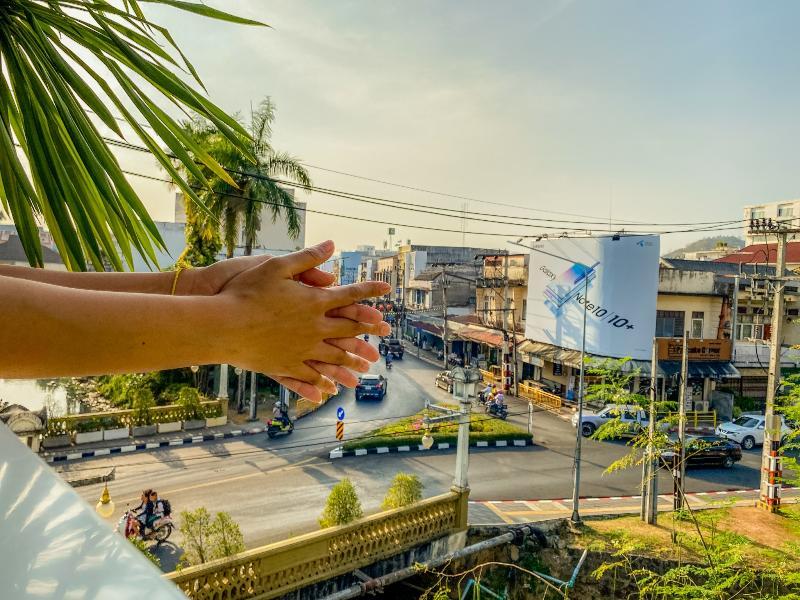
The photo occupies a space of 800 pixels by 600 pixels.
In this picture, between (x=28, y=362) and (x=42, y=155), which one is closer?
(x=28, y=362)

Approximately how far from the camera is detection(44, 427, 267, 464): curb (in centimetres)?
1362

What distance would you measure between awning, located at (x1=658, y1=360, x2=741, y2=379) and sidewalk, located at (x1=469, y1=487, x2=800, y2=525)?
678cm

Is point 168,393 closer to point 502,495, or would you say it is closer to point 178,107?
point 502,495

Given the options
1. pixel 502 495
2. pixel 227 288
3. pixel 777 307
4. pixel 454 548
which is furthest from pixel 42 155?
pixel 777 307

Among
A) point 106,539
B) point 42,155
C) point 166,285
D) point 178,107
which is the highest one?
point 178,107

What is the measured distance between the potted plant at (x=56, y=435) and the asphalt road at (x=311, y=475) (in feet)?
4.62

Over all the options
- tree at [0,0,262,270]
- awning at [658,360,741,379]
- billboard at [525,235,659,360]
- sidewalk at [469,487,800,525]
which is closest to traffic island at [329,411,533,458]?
sidewalk at [469,487,800,525]

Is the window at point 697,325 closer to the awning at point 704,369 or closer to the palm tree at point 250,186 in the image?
the awning at point 704,369

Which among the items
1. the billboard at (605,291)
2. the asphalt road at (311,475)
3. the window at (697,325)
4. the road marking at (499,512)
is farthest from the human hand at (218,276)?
the window at (697,325)

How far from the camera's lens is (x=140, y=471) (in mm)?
13320

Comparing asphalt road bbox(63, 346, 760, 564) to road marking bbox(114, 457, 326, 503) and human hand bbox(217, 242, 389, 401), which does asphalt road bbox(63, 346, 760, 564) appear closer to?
road marking bbox(114, 457, 326, 503)

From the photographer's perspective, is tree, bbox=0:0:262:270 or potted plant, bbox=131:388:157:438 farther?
potted plant, bbox=131:388:157:438

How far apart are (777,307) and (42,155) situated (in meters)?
14.8

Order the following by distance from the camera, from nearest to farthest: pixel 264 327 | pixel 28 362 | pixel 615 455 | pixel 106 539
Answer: pixel 106 539
pixel 28 362
pixel 264 327
pixel 615 455
